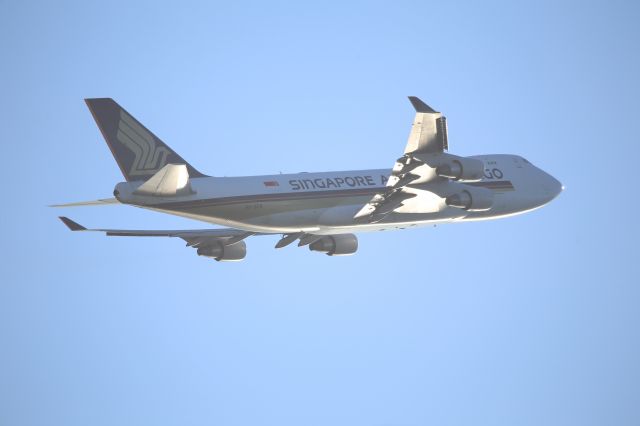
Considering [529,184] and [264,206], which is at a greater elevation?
[529,184]

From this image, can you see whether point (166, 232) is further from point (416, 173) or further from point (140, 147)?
point (416, 173)

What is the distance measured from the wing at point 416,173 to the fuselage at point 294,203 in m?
0.32

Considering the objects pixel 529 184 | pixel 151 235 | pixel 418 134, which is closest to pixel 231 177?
pixel 151 235

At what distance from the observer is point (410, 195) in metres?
49.3

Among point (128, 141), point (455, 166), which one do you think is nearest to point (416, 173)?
point (455, 166)

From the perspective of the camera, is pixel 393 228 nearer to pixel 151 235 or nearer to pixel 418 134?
pixel 418 134

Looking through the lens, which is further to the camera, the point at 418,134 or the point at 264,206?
the point at 264,206

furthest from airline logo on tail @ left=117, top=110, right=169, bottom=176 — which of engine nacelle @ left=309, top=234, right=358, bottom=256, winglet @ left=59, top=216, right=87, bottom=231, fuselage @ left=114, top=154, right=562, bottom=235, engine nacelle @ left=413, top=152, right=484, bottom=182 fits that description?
engine nacelle @ left=413, top=152, right=484, bottom=182

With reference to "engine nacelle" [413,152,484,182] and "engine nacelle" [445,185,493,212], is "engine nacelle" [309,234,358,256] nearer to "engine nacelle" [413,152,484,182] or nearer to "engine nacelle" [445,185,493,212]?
"engine nacelle" [445,185,493,212]

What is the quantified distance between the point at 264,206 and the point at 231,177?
1955 millimetres

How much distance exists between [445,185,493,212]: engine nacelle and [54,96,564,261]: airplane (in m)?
0.05

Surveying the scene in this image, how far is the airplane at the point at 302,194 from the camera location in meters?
46.1

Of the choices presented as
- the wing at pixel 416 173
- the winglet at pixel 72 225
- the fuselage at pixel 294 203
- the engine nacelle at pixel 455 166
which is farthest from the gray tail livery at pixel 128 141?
the engine nacelle at pixel 455 166

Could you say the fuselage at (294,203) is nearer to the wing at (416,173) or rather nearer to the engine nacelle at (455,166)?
the wing at (416,173)
